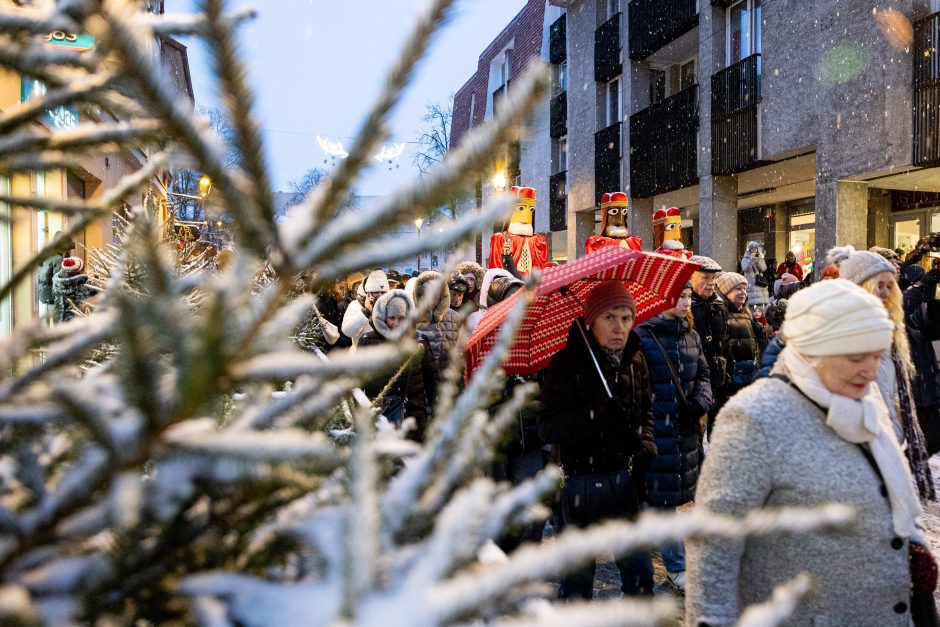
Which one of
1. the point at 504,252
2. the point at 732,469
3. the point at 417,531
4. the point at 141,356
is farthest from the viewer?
the point at 504,252

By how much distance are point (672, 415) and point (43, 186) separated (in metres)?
7.51

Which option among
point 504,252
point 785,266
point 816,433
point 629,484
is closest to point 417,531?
point 816,433

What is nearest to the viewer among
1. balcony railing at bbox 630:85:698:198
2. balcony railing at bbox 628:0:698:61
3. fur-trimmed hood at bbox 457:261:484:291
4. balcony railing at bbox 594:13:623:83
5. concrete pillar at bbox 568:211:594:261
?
fur-trimmed hood at bbox 457:261:484:291

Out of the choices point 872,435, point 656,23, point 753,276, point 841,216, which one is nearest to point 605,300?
point 872,435

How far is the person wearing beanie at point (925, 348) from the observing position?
16.5 feet

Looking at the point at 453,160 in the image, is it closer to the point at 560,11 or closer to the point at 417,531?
the point at 417,531

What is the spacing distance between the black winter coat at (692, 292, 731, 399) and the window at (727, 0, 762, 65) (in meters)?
9.71

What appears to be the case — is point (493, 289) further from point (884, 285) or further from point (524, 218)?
point (524, 218)

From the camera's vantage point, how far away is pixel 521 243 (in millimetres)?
9961

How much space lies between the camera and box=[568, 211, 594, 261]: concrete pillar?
67.8ft

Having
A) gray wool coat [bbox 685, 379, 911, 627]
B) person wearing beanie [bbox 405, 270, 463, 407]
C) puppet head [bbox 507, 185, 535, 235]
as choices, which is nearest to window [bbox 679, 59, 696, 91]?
puppet head [bbox 507, 185, 535, 235]

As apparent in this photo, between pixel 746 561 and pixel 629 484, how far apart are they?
1.56 metres

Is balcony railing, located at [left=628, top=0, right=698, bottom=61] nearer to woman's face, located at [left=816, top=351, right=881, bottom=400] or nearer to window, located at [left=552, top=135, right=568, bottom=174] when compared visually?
window, located at [left=552, top=135, right=568, bottom=174]

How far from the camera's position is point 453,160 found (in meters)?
0.50
